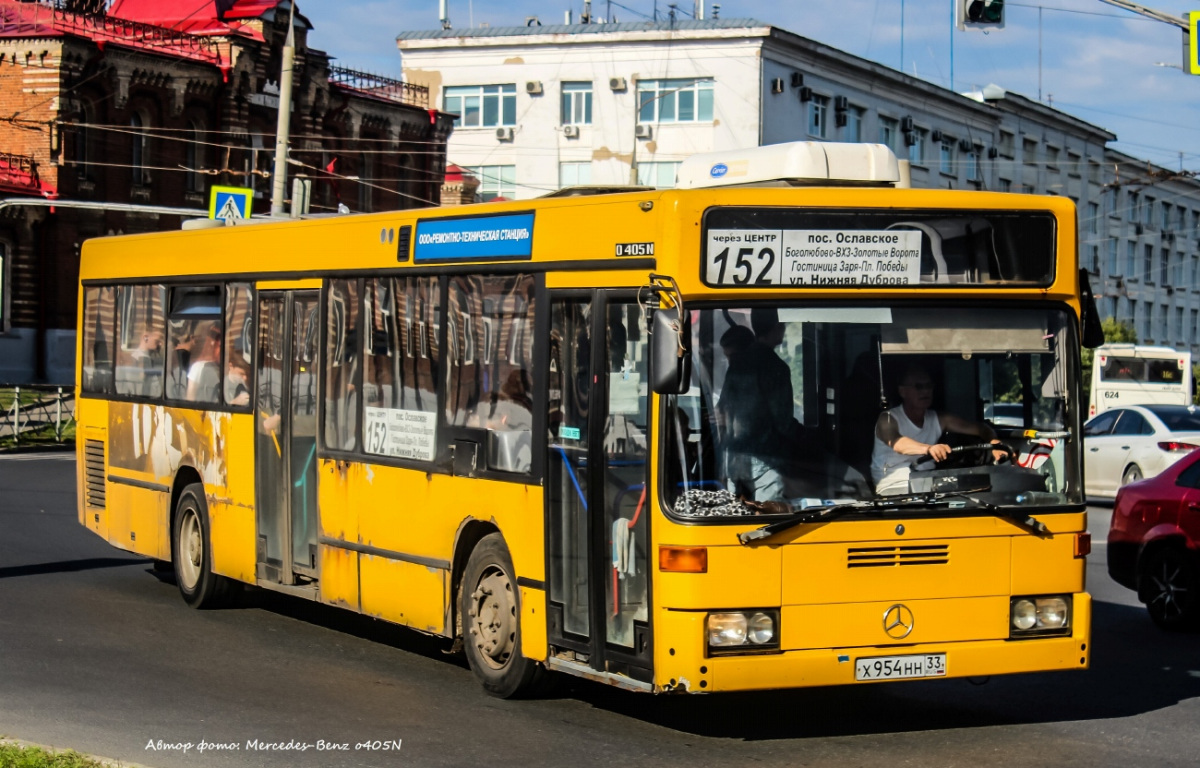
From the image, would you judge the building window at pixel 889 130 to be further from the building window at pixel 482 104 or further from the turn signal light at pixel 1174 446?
the turn signal light at pixel 1174 446

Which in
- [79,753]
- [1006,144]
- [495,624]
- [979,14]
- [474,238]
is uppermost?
[1006,144]

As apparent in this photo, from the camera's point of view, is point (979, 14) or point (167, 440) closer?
point (167, 440)

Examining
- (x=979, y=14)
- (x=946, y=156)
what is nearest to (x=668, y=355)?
(x=979, y=14)

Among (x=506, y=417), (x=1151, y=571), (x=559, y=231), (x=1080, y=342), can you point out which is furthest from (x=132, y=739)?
(x=1151, y=571)

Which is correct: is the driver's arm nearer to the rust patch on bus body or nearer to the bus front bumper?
the bus front bumper

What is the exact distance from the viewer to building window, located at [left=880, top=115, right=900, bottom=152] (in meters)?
68.3

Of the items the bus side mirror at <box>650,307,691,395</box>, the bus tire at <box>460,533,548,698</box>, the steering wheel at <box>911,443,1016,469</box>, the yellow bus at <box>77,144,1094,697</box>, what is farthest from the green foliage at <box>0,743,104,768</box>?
the steering wheel at <box>911,443,1016,469</box>

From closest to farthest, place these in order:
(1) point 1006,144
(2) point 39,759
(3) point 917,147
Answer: (2) point 39,759, (3) point 917,147, (1) point 1006,144

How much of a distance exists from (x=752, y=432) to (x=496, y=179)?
63.0 m

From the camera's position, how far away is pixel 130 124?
159 ft

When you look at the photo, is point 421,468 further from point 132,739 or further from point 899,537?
point 899,537

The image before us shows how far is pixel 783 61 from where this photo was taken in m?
64.1

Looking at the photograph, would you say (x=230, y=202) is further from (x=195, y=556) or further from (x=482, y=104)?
(x=482, y=104)

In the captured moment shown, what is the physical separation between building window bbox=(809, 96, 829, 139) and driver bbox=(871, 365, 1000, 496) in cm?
5792
